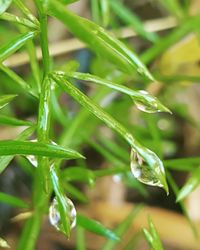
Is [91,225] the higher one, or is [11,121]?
[11,121]

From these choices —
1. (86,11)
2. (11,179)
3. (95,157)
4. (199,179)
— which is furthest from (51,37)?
(199,179)

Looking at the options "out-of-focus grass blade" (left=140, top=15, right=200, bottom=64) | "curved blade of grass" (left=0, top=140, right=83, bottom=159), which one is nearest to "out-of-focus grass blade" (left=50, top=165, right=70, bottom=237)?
"curved blade of grass" (left=0, top=140, right=83, bottom=159)

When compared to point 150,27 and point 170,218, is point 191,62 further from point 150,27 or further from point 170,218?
point 170,218

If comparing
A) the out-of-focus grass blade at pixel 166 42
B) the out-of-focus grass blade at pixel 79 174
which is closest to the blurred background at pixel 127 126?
the out-of-focus grass blade at pixel 166 42

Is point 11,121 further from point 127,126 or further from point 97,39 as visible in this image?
point 127,126

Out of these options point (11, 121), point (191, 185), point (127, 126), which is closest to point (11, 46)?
point (11, 121)
